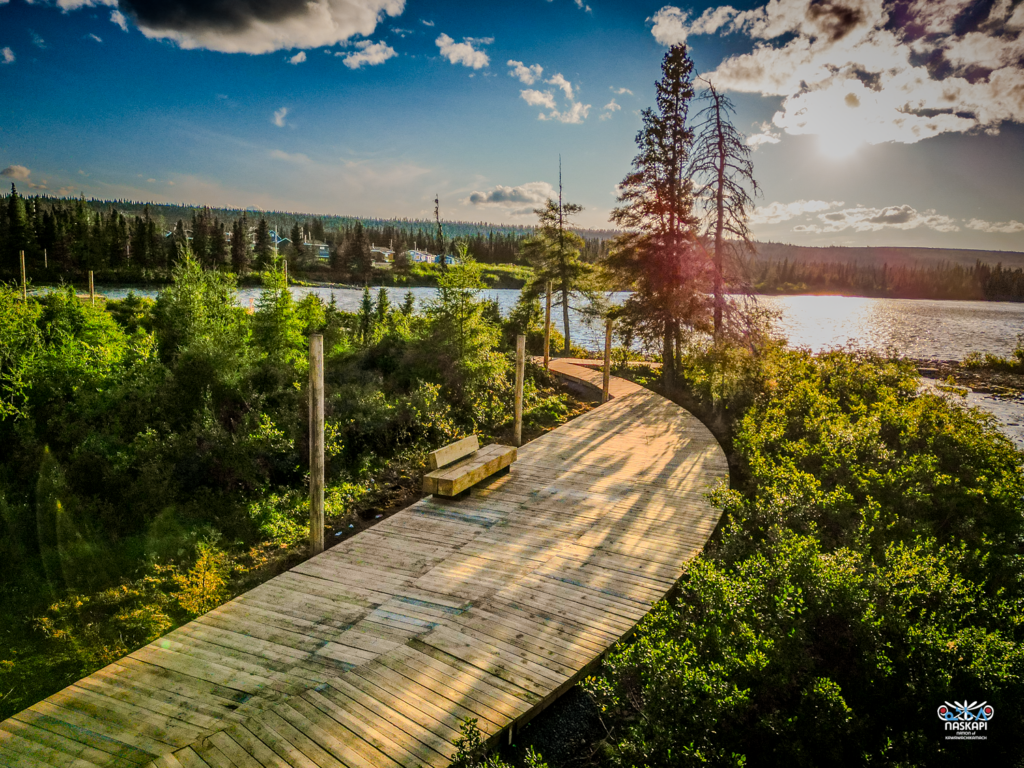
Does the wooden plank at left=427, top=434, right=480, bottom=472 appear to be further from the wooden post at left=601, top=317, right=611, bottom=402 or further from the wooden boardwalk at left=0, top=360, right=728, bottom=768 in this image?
the wooden post at left=601, top=317, right=611, bottom=402

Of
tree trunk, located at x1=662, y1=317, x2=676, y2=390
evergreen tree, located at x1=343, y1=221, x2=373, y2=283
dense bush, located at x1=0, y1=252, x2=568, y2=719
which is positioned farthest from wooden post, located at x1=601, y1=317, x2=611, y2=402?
evergreen tree, located at x1=343, y1=221, x2=373, y2=283

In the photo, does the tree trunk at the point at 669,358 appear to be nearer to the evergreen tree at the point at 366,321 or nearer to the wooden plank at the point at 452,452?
the wooden plank at the point at 452,452

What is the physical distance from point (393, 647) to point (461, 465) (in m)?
4.43

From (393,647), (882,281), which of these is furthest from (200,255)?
(882,281)

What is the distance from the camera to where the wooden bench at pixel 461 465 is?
27.3 feet

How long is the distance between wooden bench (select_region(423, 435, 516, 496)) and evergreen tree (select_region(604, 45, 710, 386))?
33.0ft

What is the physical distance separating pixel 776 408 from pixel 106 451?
14.4 meters

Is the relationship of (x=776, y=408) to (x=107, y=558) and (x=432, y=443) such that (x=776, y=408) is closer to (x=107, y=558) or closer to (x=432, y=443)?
(x=432, y=443)

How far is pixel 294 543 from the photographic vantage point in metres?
7.89

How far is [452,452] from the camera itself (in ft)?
29.7

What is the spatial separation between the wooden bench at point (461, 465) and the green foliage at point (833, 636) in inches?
149

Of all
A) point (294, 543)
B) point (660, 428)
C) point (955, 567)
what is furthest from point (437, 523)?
point (660, 428)

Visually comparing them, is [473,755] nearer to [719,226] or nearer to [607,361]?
[607,361]

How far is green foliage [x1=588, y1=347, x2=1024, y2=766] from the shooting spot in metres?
3.60
